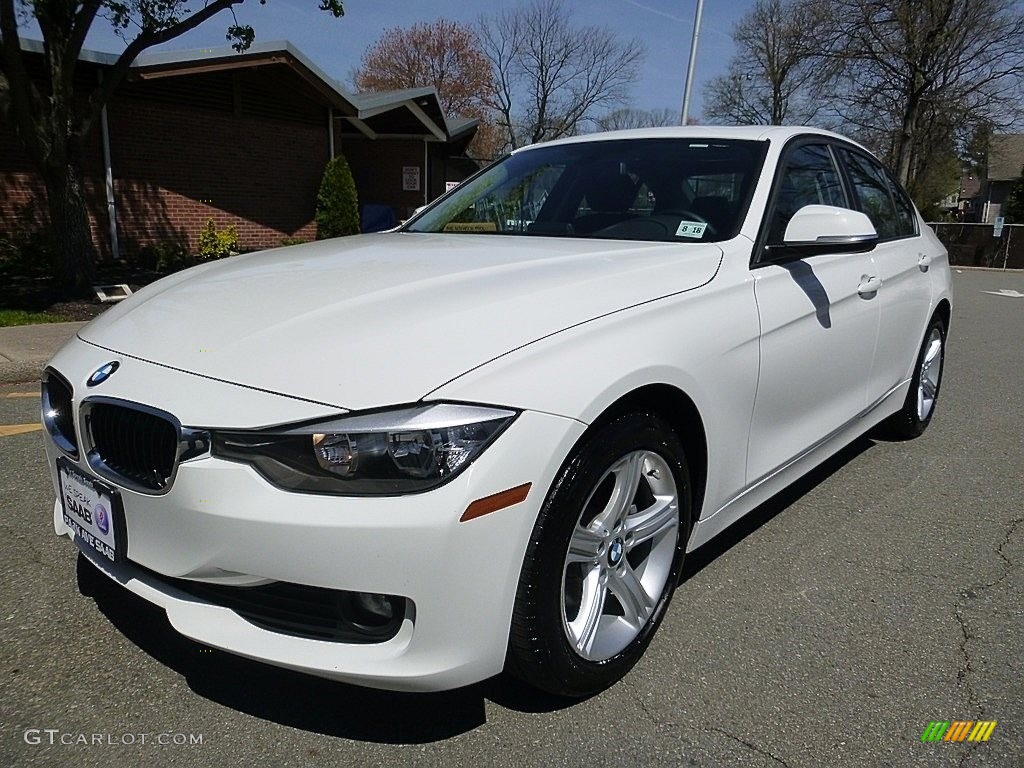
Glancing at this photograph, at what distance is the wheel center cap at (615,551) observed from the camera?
225cm

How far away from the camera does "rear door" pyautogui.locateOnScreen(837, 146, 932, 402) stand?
12.3ft

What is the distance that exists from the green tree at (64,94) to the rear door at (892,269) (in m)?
6.81

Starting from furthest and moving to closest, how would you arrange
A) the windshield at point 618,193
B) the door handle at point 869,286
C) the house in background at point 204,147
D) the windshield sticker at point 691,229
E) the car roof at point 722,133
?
1. the house in background at point 204,147
2. the door handle at point 869,286
3. the car roof at point 722,133
4. the windshield at point 618,193
5. the windshield sticker at point 691,229

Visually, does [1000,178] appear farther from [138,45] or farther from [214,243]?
[138,45]

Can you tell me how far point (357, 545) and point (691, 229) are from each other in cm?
182

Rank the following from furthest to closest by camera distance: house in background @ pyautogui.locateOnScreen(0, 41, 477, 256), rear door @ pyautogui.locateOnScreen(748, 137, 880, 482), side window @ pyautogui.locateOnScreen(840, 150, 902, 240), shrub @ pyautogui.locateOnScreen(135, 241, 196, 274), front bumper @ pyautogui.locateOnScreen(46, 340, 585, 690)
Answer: shrub @ pyautogui.locateOnScreen(135, 241, 196, 274), house in background @ pyautogui.locateOnScreen(0, 41, 477, 256), side window @ pyautogui.locateOnScreen(840, 150, 902, 240), rear door @ pyautogui.locateOnScreen(748, 137, 880, 482), front bumper @ pyautogui.locateOnScreen(46, 340, 585, 690)

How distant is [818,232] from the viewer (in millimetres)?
2830

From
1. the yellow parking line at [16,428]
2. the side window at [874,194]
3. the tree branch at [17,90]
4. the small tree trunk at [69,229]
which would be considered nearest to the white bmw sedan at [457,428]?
the side window at [874,194]

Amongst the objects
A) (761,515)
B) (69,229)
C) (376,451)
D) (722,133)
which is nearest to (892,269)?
(722,133)

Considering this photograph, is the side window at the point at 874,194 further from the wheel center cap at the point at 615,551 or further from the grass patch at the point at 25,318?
the grass patch at the point at 25,318

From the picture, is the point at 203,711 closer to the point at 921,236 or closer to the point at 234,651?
the point at 234,651

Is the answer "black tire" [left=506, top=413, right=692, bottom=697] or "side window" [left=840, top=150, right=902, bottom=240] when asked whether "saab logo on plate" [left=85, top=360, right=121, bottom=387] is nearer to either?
"black tire" [left=506, top=413, right=692, bottom=697]

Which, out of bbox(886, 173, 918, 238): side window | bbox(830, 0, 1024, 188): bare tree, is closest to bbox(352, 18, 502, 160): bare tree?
bbox(830, 0, 1024, 188): bare tree

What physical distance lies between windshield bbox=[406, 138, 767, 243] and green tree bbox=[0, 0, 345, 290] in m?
6.34
